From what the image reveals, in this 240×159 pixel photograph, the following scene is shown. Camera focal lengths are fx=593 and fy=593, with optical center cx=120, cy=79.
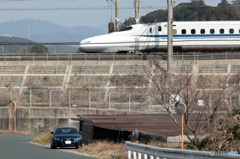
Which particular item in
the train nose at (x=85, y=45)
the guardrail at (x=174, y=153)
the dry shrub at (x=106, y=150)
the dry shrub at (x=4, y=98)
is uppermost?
the train nose at (x=85, y=45)

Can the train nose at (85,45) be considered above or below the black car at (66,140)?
above

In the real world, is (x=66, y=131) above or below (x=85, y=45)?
below

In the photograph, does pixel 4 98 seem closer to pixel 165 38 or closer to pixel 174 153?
pixel 165 38

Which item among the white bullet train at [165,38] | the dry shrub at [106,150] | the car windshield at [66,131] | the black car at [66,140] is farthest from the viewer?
the white bullet train at [165,38]

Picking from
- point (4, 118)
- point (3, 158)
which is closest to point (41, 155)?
point (3, 158)

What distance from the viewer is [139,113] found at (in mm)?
43969

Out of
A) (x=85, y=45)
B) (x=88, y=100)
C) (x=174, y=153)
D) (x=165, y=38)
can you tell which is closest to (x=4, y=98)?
(x=88, y=100)

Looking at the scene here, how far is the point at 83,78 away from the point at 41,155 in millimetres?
29460

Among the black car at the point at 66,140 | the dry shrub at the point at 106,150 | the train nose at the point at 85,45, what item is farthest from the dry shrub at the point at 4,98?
the dry shrub at the point at 106,150

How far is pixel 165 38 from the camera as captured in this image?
2144 inches

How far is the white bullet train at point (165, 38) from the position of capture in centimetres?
5419

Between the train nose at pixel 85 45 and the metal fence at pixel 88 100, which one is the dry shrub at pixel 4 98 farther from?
the train nose at pixel 85 45

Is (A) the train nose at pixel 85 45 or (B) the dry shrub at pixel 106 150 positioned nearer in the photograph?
(B) the dry shrub at pixel 106 150

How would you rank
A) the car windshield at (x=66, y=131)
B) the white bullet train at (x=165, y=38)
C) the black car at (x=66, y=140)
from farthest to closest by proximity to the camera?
the white bullet train at (x=165, y=38) < the car windshield at (x=66, y=131) < the black car at (x=66, y=140)
